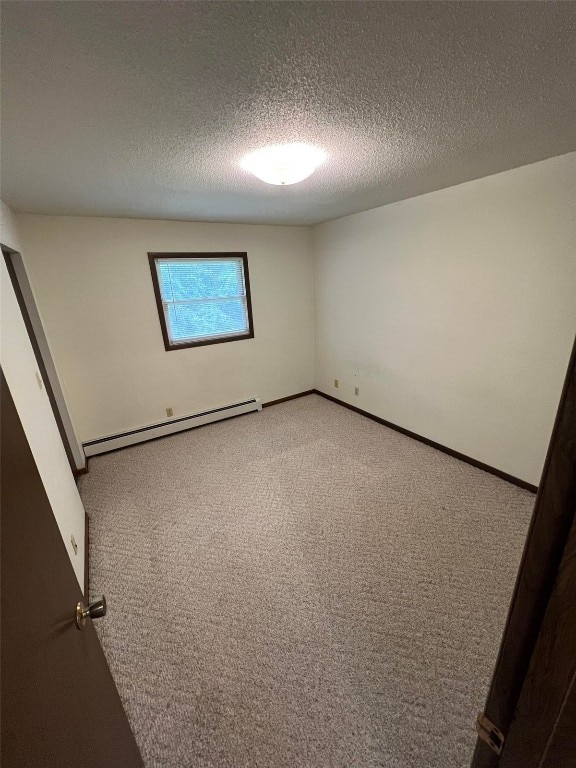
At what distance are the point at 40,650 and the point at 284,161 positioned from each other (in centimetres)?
193

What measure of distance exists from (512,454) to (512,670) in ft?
7.36

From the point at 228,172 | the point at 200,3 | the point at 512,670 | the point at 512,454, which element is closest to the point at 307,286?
the point at 228,172

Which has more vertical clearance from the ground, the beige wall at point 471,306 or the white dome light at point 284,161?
the white dome light at point 284,161

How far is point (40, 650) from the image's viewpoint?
542mm

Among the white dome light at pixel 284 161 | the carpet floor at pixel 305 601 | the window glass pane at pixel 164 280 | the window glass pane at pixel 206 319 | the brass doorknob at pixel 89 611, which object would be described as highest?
the white dome light at pixel 284 161

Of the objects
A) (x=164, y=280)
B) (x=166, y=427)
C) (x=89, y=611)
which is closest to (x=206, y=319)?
(x=164, y=280)

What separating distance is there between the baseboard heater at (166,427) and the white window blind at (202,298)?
0.88 metres

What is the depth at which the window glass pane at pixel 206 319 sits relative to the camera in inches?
131

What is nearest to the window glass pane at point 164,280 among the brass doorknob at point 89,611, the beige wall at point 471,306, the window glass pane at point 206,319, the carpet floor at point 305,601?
the window glass pane at point 206,319

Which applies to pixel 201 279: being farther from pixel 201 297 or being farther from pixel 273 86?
pixel 273 86

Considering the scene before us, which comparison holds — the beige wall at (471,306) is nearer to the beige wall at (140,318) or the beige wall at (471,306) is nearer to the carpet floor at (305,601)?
the carpet floor at (305,601)

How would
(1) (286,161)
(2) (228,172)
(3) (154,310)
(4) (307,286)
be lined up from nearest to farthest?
(1) (286,161), (2) (228,172), (3) (154,310), (4) (307,286)

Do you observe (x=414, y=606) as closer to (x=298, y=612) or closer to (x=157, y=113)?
(x=298, y=612)

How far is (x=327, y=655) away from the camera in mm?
1372
